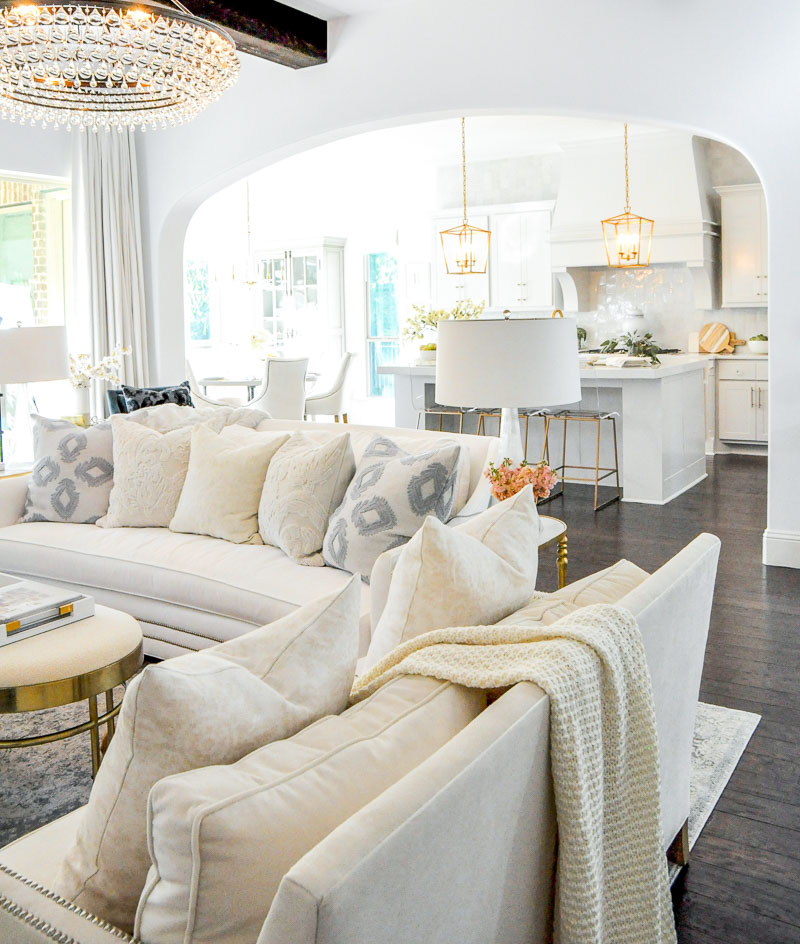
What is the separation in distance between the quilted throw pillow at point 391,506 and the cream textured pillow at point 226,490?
1.67 feet

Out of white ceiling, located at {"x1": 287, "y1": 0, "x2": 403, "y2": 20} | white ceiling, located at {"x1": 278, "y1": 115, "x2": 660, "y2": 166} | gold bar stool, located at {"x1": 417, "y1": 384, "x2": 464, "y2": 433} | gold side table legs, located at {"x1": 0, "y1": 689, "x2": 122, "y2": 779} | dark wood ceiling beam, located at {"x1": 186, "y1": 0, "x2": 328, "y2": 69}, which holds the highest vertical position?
white ceiling, located at {"x1": 278, "y1": 115, "x2": 660, "y2": 166}

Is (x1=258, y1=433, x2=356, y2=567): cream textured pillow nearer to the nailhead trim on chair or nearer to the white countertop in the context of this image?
the nailhead trim on chair

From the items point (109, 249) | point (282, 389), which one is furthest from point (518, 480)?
point (282, 389)

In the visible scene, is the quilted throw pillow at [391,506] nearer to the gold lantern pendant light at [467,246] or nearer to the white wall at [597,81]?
the white wall at [597,81]

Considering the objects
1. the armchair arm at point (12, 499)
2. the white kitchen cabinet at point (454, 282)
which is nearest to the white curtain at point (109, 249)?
the armchair arm at point (12, 499)

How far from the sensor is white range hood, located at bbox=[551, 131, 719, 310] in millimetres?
8570

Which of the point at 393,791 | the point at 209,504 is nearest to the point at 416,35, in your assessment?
the point at 209,504

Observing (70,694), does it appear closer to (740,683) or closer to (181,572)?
(181,572)

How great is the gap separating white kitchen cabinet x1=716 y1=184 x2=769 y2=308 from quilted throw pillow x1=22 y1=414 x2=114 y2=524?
6.64 metres

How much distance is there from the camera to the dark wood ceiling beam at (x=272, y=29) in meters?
4.78

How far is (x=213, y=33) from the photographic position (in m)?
3.20

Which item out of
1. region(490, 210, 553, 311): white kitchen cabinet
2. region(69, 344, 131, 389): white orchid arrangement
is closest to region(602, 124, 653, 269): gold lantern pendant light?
region(490, 210, 553, 311): white kitchen cabinet

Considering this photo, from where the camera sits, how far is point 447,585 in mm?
1718

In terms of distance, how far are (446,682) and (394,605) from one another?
0.38 meters
